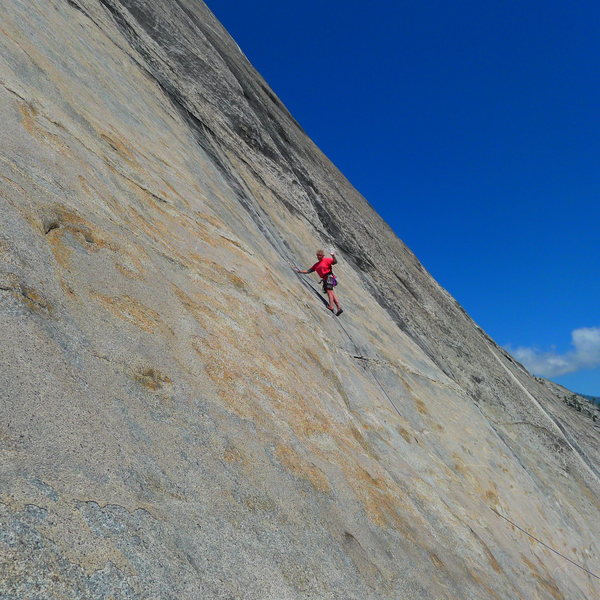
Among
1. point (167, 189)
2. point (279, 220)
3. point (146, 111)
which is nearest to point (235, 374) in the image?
point (167, 189)

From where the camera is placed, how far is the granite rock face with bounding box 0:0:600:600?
300 cm

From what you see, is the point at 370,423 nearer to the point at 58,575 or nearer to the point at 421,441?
the point at 421,441

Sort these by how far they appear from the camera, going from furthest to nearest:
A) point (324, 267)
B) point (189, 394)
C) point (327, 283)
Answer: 1. point (324, 267)
2. point (327, 283)
3. point (189, 394)

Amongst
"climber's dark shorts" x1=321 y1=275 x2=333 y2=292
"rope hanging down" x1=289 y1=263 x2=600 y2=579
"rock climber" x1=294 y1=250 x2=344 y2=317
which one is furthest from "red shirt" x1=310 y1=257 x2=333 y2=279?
"rope hanging down" x1=289 y1=263 x2=600 y2=579

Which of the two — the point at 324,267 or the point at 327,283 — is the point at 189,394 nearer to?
the point at 327,283

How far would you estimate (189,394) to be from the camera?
4410 mm

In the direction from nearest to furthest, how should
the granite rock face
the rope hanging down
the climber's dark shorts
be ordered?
1. the granite rock face
2. the rope hanging down
3. the climber's dark shorts

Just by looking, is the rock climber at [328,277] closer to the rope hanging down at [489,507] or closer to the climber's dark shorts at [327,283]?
the climber's dark shorts at [327,283]

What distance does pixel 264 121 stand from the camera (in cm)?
1670

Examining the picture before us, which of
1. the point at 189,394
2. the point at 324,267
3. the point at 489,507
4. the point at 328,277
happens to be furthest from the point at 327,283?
the point at 189,394

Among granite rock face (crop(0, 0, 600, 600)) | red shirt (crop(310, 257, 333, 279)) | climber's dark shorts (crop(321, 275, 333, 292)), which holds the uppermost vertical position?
red shirt (crop(310, 257, 333, 279))

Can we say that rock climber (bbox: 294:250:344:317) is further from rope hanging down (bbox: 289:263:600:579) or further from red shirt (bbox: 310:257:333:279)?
rope hanging down (bbox: 289:263:600:579)

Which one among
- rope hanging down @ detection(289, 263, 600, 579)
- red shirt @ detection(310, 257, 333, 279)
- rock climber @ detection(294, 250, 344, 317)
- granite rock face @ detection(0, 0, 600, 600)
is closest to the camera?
granite rock face @ detection(0, 0, 600, 600)

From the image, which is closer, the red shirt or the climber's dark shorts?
the climber's dark shorts
